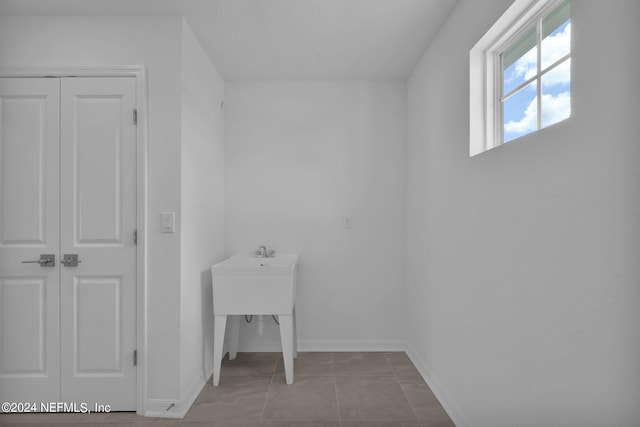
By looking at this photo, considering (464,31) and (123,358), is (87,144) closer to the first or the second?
(123,358)

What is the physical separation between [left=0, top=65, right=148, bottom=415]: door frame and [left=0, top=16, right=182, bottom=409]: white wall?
0.10 ft

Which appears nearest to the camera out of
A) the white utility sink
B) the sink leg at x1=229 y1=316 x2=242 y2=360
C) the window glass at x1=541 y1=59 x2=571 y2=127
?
the window glass at x1=541 y1=59 x2=571 y2=127

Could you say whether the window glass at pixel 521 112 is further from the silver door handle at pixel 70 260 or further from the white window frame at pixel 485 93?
the silver door handle at pixel 70 260

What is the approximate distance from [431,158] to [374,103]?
38.9 inches

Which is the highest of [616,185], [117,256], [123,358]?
[616,185]

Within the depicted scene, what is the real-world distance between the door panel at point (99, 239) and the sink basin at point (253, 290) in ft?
1.94

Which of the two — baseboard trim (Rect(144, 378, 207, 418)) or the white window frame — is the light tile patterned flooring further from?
the white window frame

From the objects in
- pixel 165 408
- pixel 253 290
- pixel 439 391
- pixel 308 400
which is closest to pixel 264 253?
pixel 253 290

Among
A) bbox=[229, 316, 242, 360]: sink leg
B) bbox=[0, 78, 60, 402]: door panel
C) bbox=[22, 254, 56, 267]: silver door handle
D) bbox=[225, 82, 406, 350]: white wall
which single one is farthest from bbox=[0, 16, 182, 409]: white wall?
bbox=[225, 82, 406, 350]: white wall

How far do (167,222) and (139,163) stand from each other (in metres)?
0.41

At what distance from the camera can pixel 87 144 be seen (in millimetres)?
2207

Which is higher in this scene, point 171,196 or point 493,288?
point 171,196

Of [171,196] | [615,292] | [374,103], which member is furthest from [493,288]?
[374,103]

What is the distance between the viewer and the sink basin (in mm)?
2572
